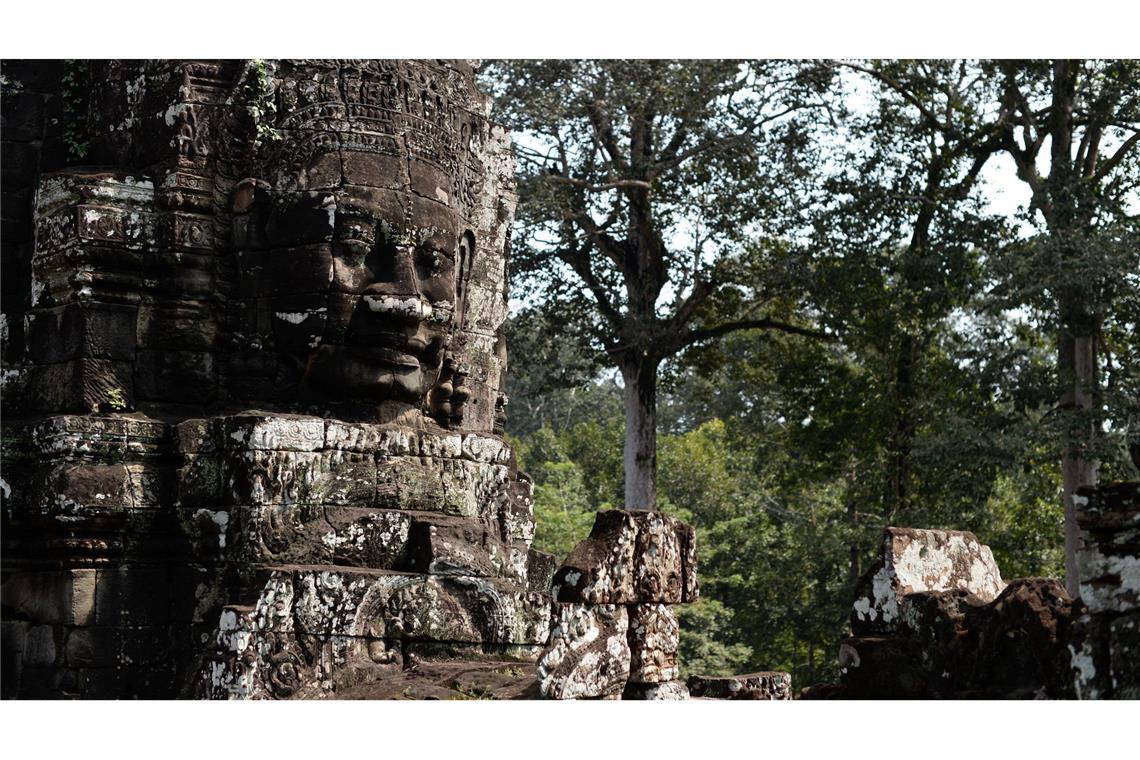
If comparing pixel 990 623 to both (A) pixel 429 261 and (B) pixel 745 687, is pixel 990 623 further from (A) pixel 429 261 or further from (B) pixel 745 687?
(A) pixel 429 261

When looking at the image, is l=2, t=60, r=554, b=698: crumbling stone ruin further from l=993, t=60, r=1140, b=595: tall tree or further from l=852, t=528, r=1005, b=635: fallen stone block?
l=993, t=60, r=1140, b=595: tall tree

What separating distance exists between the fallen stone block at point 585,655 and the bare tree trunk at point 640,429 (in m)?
12.5

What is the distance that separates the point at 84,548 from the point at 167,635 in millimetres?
548

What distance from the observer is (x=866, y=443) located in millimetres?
17797

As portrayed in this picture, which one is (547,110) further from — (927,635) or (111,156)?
(927,635)

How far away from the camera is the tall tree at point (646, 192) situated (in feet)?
58.7

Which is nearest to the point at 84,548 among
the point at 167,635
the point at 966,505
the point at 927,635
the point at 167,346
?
the point at 167,635

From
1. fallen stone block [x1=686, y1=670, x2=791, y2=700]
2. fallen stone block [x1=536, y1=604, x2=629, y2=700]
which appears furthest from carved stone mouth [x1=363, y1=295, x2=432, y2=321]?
fallen stone block [x1=686, y1=670, x2=791, y2=700]

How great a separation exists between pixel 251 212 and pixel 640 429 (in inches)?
473

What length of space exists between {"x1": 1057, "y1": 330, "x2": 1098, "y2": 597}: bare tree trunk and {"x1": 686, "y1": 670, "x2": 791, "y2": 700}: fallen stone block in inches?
336

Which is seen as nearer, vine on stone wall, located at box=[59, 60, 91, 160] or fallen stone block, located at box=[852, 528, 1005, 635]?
fallen stone block, located at box=[852, 528, 1005, 635]

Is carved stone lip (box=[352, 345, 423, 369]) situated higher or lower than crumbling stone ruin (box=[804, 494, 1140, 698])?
higher

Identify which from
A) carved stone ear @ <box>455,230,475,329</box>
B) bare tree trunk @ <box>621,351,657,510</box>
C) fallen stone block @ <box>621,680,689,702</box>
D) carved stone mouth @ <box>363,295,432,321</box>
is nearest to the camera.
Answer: fallen stone block @ <box>621,680,689,702</box>

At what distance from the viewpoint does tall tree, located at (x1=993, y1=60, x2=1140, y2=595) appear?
568 inches
